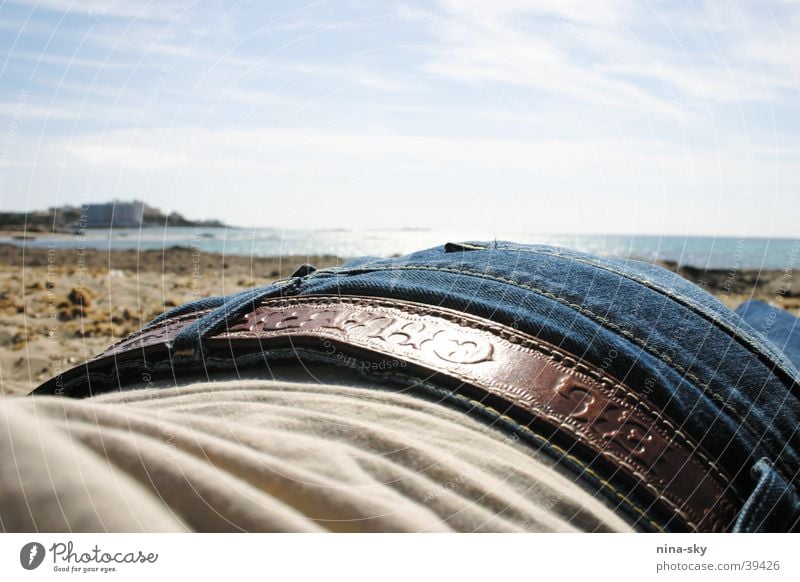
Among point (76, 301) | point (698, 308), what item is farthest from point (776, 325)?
point (76, 301)

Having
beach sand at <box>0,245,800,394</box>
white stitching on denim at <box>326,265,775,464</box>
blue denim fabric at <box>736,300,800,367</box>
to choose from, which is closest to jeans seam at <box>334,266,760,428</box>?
white stitching on denim at <box>326,265,775,464</box>

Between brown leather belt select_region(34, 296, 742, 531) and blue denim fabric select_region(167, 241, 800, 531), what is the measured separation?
2 centimetres

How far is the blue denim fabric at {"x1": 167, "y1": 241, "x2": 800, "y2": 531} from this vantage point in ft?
2.89

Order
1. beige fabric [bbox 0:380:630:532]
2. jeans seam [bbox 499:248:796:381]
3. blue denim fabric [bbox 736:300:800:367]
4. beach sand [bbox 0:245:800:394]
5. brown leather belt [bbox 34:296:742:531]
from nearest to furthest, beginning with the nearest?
beige fabric [bbox 0:380:630:532]
brown leather belt [bbox 34:296:742:531]
jeans seam [bbox 499:248:796:381]
blue denim fabric [bbox 736:300:800:367]
beach sand [bbox 0:245:800:394]

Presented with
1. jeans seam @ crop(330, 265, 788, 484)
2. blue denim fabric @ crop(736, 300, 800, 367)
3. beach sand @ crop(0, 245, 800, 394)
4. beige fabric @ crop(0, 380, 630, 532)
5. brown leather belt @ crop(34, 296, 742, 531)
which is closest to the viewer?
beige fabric @ crop(0, 380, 630, 532)

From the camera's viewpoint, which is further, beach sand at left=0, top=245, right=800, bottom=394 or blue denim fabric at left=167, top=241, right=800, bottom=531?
beach sand at left=0, top=245, right=800, bottom=394

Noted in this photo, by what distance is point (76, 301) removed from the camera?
667 centimetres

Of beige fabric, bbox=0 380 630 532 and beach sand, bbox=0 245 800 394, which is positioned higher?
beige fabric, bbox=0 380 630 532

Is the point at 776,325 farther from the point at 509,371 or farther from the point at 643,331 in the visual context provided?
the point at 509,371

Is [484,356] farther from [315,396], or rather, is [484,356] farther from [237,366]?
[237,366]

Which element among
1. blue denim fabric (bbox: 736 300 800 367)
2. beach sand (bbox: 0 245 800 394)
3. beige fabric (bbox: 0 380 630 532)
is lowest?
beach sand (bbox: 0 245 800 394)

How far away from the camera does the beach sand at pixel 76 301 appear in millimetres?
4703

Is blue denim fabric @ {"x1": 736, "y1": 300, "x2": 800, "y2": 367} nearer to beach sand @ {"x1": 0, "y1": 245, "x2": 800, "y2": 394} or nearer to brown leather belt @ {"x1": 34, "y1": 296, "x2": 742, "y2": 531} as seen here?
brown leather belt @ {"x1": 34, "y1": 296, "x2": 742, "y2": 531}
